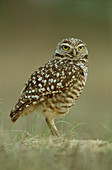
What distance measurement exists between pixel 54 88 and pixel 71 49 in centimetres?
62

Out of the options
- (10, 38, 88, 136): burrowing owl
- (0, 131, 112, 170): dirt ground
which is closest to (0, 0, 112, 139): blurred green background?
(10, 38, 88, 136): burrowing owl

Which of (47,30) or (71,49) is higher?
(47,30)

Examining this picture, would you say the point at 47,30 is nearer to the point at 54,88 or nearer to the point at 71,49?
the point at 71,49

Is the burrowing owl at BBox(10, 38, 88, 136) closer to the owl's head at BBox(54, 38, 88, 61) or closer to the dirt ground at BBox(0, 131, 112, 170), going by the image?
the owl's head at BBox(54, 38, 88, 61)

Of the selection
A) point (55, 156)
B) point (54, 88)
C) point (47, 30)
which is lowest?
point (55, 156)

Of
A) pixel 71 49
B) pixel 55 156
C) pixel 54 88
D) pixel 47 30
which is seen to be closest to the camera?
pixel 55 156

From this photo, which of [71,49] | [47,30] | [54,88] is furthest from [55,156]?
[47,30]

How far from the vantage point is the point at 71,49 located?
16.3 feet

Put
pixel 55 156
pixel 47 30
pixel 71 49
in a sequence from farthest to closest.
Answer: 1. pixel 47 30
2. pixel 71 49
3. pixel 55 156

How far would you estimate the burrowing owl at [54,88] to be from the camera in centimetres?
468

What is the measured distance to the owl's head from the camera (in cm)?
495

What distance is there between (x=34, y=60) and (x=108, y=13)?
6.49 m

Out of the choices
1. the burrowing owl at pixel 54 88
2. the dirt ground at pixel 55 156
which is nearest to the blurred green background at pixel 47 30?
the burrowing owl at pixel 54 88

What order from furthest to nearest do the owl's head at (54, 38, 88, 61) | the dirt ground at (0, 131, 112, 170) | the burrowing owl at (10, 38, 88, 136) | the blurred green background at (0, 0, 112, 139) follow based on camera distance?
the blurred green background at (0, 0, 112, 139)
the owl's head at (54, 38, 88, 61)
the burrowing owl at (10, 38, 88, 136)
the dirt ground at (0, 131, 112, 170)
